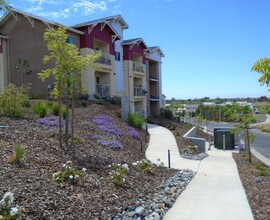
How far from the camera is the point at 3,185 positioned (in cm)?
552

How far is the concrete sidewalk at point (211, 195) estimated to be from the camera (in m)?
6.37

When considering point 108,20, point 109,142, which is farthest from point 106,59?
point 109,142

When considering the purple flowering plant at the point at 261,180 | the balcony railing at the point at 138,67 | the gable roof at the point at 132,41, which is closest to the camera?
the purple flowering plant at the point at 261,180

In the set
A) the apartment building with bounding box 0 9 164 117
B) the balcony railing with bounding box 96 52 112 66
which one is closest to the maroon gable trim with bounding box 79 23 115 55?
the apartment building with bounding box 0 9 164 117

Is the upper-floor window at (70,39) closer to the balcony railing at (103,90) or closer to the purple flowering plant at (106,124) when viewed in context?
the balcony railing at (103,90)

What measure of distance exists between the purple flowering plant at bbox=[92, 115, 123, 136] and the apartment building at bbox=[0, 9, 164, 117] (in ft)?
14.9

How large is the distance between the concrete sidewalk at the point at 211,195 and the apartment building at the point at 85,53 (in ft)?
34.1

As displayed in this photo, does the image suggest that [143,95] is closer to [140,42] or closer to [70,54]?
[140,42]

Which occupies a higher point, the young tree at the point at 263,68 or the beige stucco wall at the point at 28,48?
the beige stucco wall at the point at 28,48

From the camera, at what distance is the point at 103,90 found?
27.4m

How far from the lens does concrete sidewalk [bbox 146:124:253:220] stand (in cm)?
637

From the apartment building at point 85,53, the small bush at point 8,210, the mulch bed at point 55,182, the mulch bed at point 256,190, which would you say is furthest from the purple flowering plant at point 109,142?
the apartment building at point 85,53

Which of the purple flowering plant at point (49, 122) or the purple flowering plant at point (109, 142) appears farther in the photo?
the purple flowering plant at point (49, 122)

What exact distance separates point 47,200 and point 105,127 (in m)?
9.98
